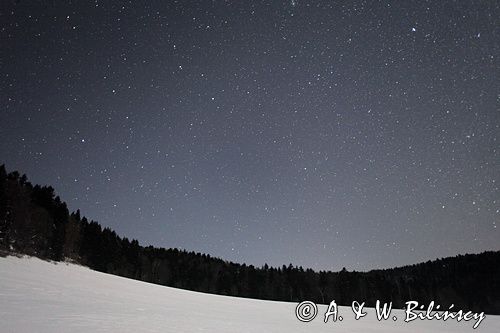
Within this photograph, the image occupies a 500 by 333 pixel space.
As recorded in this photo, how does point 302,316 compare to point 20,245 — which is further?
point 20,245

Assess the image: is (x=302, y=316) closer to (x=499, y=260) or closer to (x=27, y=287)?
(x=27, y=287)

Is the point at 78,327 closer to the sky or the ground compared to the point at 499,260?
closer to the ground

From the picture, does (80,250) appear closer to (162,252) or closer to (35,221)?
(35,221)

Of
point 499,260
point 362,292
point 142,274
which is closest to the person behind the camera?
point 142,274

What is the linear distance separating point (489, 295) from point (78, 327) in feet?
394

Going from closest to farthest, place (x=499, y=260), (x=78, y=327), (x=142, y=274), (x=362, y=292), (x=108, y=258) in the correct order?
(x=78, y=327), (x=108, y=258), (x=142, y=274), (x=362, y=292), (x=499, y=260)

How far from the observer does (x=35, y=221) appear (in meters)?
49.7

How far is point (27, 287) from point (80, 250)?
5369 cm

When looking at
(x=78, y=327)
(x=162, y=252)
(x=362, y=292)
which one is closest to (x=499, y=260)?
(x=362, y=292)

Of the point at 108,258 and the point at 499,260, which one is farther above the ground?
the point at 499,260

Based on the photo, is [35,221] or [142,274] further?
[142,274]

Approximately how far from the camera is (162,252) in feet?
341

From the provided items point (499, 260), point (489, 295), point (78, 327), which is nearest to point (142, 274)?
point (78, 327)

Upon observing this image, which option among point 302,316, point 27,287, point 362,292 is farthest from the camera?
point 362,292
